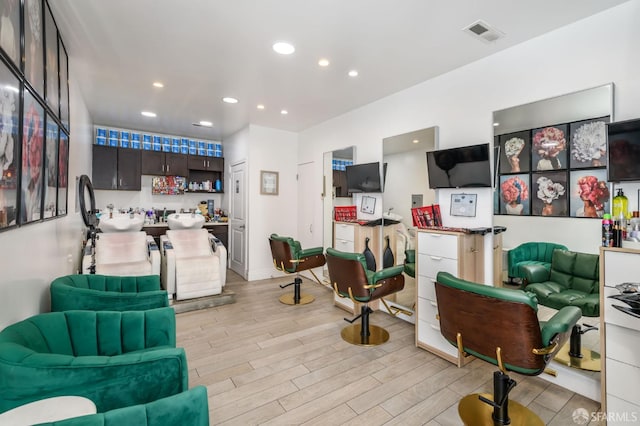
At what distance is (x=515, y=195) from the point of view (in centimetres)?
250

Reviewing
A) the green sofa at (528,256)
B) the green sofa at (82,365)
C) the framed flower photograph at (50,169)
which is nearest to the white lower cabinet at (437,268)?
the green sofa at (528,256)

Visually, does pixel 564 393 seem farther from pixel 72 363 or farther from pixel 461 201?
pixel 72 363

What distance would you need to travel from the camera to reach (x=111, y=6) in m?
2.04

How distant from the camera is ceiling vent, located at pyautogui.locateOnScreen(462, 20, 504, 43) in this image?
2201mm

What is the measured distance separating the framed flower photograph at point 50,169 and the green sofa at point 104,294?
19.7 inches

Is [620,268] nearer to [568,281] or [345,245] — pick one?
[568,281]

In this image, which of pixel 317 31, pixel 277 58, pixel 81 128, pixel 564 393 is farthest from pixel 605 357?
pixel 81 128

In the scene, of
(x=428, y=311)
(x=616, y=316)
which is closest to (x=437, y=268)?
(x=428, y=311)

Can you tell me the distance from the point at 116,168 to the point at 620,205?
671cm

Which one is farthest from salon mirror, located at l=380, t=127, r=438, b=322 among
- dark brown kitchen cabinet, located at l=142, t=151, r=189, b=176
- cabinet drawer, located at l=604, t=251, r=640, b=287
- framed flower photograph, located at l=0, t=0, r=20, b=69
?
dark brown kitchen cabinet, located at l=142, t=151, r=189, b=176

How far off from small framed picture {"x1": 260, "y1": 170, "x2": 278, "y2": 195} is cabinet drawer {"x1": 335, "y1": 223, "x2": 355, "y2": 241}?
1750 millimetres

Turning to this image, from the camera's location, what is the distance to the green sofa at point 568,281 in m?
2.01

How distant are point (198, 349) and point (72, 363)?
6.04ft

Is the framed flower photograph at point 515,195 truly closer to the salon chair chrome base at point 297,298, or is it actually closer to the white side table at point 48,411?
the salon chair chrome base at point 297,298
